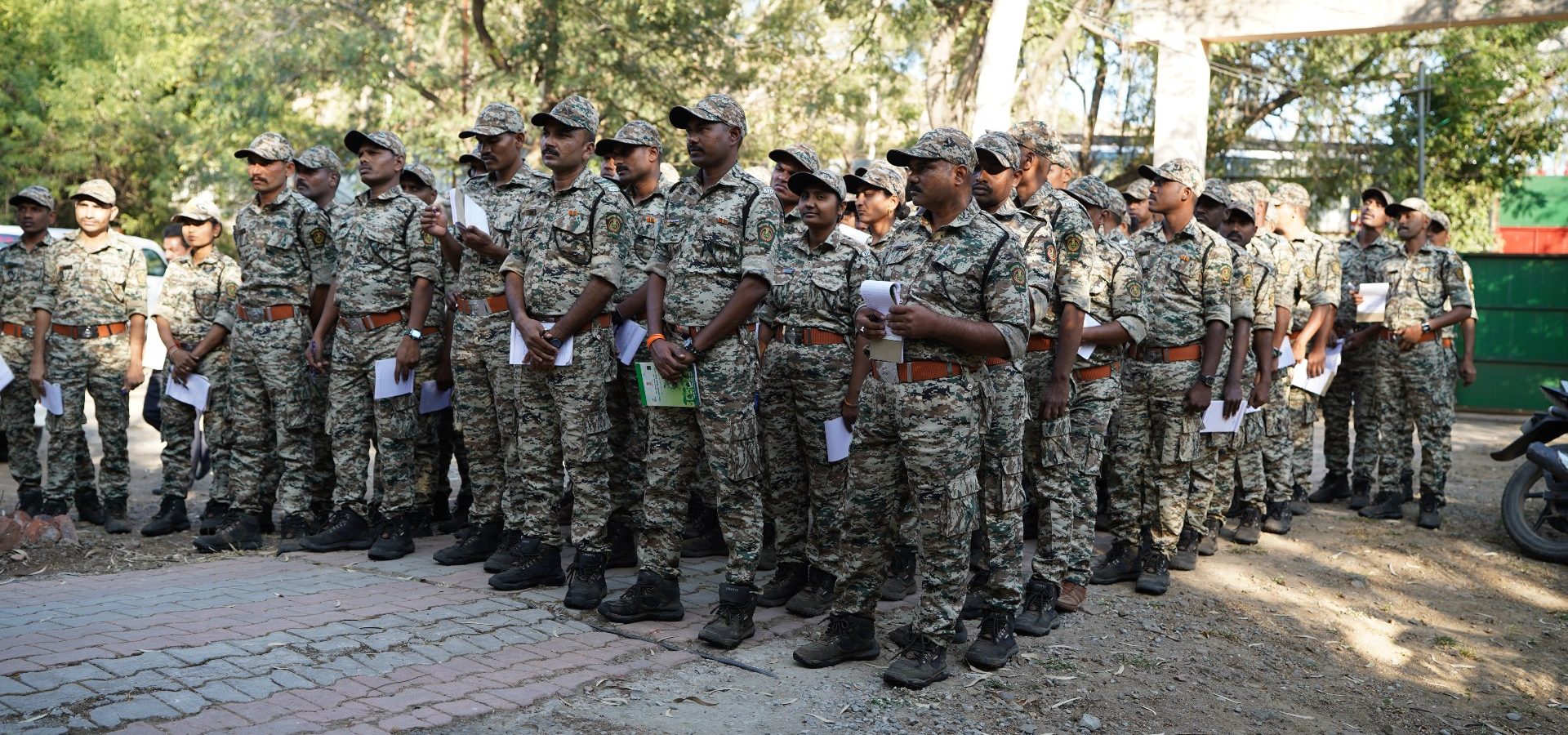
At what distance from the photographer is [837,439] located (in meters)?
5.43

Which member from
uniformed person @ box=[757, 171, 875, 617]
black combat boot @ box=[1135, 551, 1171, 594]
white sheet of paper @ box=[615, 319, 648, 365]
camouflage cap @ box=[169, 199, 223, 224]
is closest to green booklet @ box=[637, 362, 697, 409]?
white sheet of paper @ box=[615, 319, 648, 365]

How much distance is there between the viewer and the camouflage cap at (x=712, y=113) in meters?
5.14

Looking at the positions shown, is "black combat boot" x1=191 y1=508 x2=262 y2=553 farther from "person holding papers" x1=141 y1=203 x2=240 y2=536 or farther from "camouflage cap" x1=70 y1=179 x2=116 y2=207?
"camouflage cap" x1=70 y1=179 x2=116 y2=207

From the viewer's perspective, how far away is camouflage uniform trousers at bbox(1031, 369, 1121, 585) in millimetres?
5621

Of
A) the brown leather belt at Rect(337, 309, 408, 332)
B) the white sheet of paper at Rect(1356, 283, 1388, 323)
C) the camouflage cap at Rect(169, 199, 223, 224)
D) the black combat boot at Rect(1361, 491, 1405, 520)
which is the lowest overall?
the black combat boot at Rect(1361, 491, 1405, 520)

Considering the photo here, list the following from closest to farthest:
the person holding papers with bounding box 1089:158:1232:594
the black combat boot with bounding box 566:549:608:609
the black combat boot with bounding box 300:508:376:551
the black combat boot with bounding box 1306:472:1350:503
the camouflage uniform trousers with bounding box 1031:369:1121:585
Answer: the black combat boot with bounding box 566:549:608:609 → the camouflage uniform trousers with bounding box 1031:369:1121:585 → the person holding papers with bounding box 1089:158:1232:594 → the black combat boot with bounding box 300:508:376:551 → the black combat boot with bounding box 1306:472:1350:503

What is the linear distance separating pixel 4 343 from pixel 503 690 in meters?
5.65

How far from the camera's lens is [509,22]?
629 inches

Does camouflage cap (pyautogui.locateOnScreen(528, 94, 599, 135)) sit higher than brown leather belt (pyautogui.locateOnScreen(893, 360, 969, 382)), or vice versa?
camouflage cap (pyautogui.locateOnScreen(528, 94, 599, 135))

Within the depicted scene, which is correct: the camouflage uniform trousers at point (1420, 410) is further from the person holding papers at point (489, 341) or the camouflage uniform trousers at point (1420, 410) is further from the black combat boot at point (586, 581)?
the person holding papers at point (489, 341)

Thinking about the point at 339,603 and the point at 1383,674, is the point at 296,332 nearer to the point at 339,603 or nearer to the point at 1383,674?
the point at 339,603

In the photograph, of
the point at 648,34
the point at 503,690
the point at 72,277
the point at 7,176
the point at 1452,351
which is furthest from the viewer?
the point at 7,176

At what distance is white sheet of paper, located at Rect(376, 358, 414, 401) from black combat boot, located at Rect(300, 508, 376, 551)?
0.79 metres

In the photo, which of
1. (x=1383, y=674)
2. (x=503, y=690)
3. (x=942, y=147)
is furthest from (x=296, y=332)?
(x=1383, y=674)
